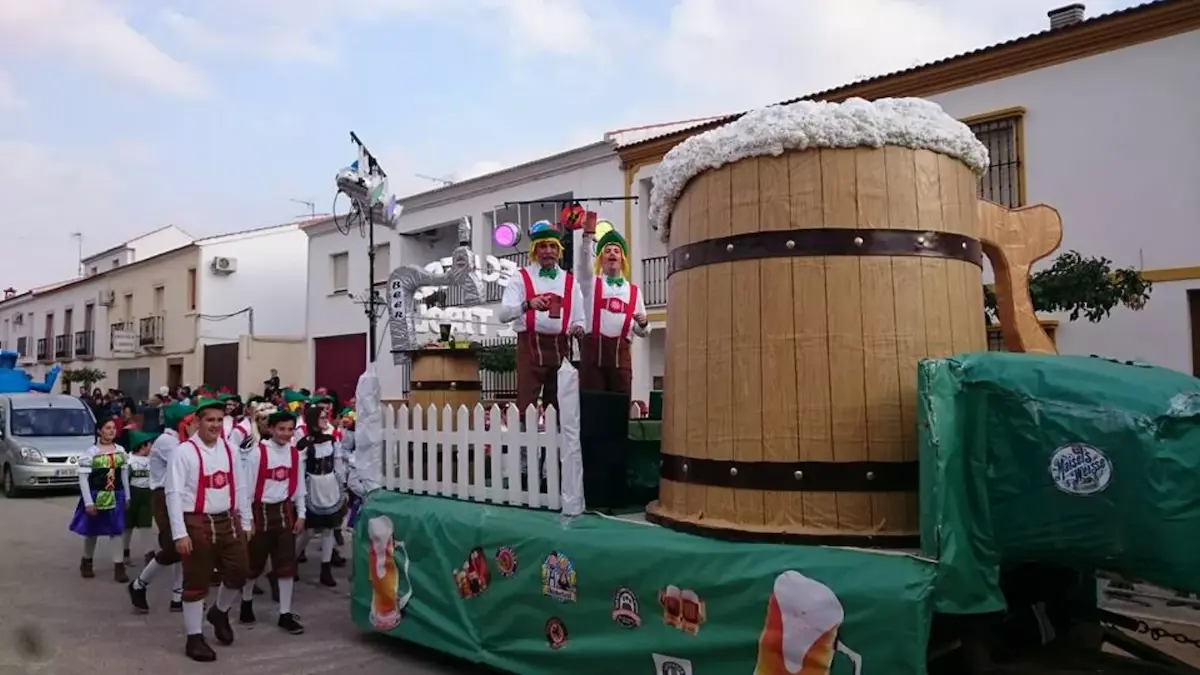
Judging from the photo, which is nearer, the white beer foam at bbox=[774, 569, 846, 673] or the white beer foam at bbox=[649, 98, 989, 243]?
the white beer foam at bbox=[774, 569, 846, 673]

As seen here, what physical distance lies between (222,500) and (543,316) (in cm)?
246

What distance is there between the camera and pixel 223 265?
29375 millimetres

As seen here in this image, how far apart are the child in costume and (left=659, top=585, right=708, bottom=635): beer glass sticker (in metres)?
6.62

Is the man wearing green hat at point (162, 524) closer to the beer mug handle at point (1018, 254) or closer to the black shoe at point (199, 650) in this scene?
the black shoe at point (199, 650)

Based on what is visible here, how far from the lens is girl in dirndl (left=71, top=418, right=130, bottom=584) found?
902cm

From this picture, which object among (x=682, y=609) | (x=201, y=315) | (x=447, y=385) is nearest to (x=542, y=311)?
(x=447, y=385)

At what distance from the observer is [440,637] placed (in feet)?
17.9

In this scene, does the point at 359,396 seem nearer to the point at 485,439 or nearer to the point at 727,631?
the point at 485,439

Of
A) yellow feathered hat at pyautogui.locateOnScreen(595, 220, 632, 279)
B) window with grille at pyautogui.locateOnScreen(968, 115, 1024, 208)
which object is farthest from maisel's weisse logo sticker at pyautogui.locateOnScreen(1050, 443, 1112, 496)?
window with grille at pyautogui.locateOnScreen(968, 115, 1024, 208)

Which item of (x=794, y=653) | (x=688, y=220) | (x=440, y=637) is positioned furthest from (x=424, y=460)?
(x=794, y=653)

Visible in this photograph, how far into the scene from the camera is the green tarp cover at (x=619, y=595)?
3348 mm

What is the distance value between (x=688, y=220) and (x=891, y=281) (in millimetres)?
936

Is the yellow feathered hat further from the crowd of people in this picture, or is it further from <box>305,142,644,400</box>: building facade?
<box>305,142,644,400</box>: building facade

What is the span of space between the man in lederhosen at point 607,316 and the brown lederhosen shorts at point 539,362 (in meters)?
0.16
